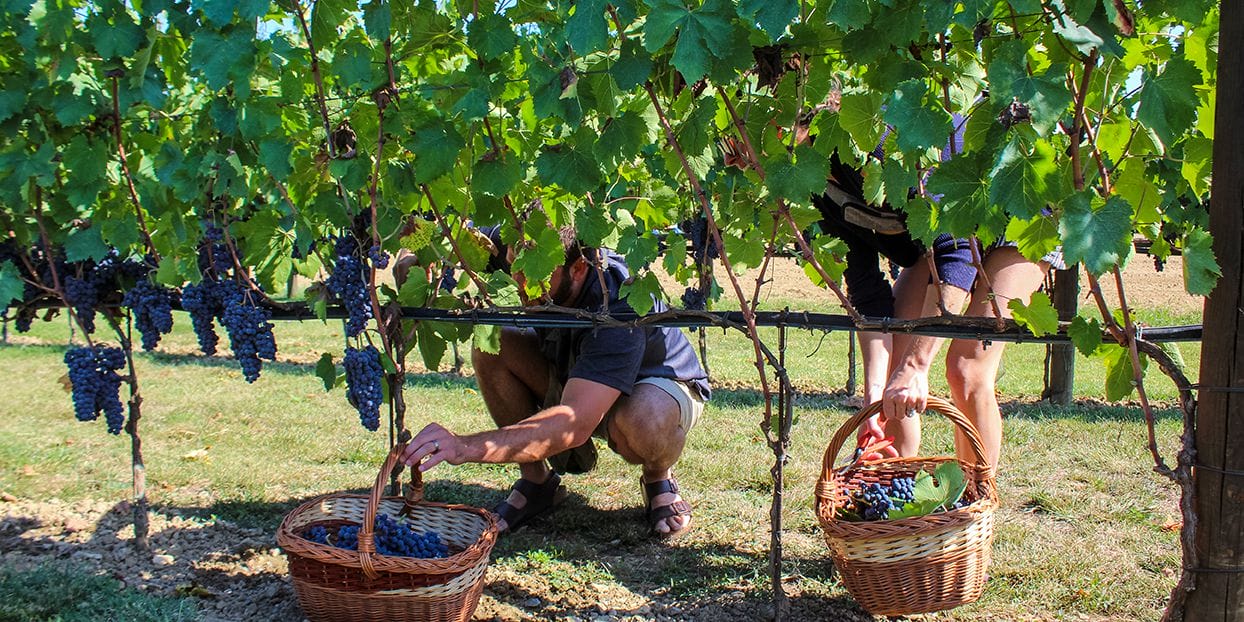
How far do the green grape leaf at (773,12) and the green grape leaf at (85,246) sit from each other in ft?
7.00

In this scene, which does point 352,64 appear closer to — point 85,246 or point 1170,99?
point 85,246

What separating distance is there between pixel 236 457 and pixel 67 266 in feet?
5.13

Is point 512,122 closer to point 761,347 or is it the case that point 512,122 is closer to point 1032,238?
point 761,347

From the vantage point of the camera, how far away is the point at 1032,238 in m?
2.21

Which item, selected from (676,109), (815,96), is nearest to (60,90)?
(676,109)

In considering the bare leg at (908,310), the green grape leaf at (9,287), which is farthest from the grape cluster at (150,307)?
the bare leg at (908,310)

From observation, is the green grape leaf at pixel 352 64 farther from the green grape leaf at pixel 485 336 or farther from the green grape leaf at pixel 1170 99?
the green grape leaf at pixel 1170 99

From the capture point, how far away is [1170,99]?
186 centimetres

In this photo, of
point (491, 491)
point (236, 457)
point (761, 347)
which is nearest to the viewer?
point (761, 347)

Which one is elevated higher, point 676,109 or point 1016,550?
point 676,109

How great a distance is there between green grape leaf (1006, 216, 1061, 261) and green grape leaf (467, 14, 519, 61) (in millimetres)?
1193

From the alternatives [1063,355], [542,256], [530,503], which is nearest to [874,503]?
[542,256]

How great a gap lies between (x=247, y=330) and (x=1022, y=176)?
212 cm

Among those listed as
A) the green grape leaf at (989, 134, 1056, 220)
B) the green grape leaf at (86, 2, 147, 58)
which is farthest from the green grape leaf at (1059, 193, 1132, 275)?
the green grape leaf at (86, 2, 147, 58)
